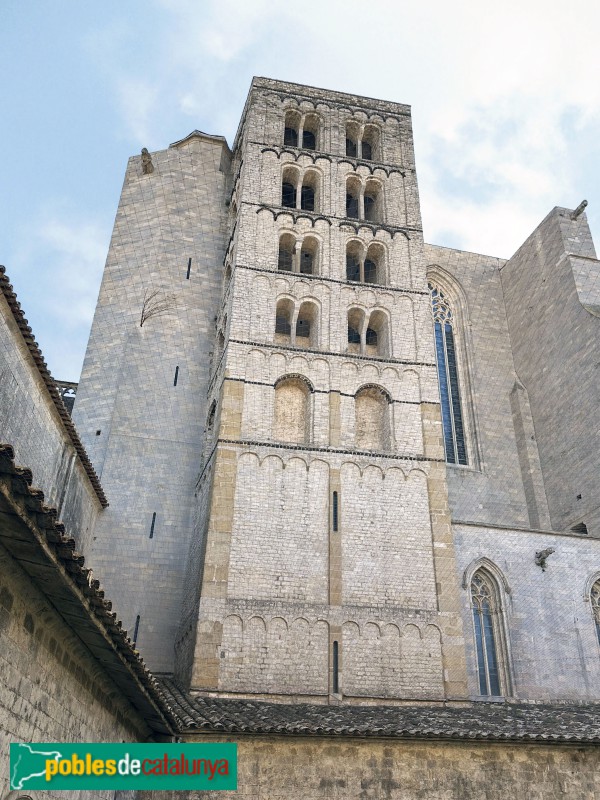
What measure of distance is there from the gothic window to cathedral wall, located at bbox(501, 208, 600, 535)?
4091 mm

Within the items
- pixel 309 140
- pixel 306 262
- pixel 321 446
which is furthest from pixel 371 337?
pixel 309 140

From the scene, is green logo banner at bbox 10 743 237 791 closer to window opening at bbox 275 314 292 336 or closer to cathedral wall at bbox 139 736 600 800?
cathedral wall at bbox 139 736 600 800

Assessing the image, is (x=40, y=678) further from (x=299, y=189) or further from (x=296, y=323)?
(x=299, y=189)

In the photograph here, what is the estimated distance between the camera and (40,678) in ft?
23.4

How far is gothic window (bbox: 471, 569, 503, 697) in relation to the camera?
16.5 meters

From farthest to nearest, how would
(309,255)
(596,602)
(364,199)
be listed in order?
(364,199) < (309,255) < (596,602)

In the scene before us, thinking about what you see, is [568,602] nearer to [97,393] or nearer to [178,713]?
[178,713]

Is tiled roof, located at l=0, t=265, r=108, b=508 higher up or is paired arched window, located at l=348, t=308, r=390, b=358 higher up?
paired arched window, located at l=348, t=308, r=390, b=358

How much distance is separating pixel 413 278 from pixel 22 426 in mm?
12220

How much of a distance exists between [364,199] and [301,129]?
321 cm

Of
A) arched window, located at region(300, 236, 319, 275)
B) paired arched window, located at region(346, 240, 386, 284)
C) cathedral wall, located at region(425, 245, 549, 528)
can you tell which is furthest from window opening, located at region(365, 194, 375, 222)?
cathedral wall, located at region(425, 245, 549, 528)

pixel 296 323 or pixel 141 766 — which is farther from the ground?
pixel 296 323

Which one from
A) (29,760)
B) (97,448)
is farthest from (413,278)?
(29,760)

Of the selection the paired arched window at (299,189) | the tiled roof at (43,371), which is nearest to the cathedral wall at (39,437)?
the tiled roof at (43,371)
